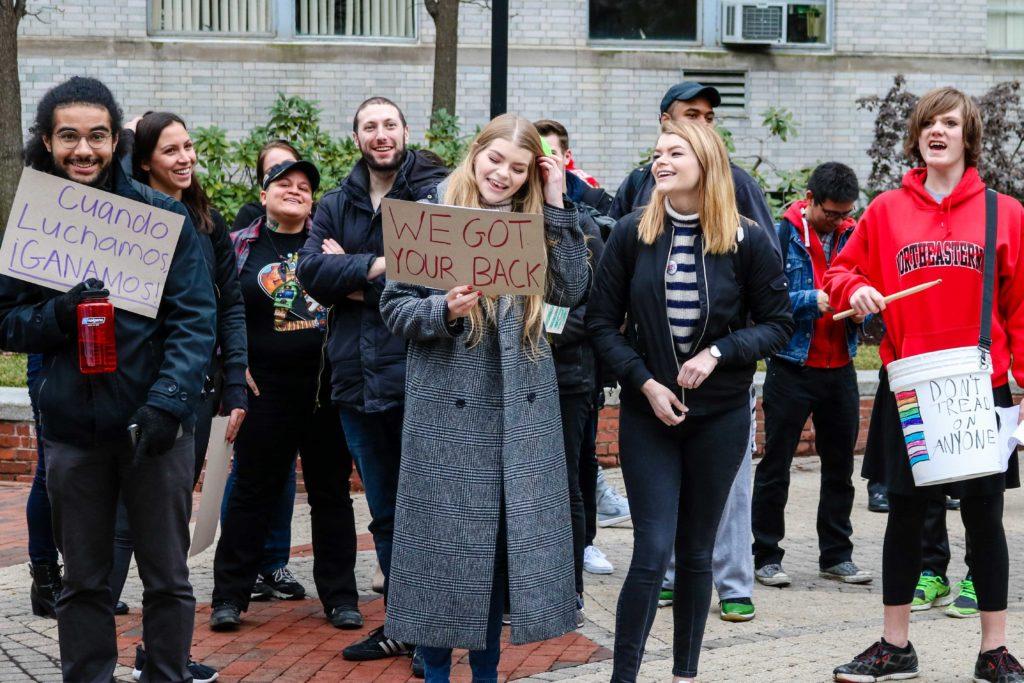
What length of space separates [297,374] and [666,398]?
5.99 ft

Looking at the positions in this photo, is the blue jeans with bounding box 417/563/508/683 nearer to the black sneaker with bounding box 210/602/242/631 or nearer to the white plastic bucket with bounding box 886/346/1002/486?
the black sneaker with bounding box 210/602/242/631

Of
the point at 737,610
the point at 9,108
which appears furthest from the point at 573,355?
the point at 9,108

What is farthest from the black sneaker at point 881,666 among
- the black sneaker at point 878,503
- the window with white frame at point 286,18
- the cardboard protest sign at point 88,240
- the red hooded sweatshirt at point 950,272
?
the window with white frame at point 286,18

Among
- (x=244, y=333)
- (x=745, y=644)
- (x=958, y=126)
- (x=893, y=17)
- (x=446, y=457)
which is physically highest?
(x=893, y=17)

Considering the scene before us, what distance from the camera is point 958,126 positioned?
16.0 ft

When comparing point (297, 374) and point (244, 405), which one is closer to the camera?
point (244, 405)

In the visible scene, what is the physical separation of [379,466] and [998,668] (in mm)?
2318

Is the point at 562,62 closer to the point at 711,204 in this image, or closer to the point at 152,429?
the point at 711,204

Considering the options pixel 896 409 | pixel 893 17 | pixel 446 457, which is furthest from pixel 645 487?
pixel 893 17

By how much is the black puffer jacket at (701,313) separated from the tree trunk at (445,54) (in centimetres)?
939

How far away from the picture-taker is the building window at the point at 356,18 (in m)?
16.0

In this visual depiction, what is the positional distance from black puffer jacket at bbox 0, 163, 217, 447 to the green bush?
5194 millimetres

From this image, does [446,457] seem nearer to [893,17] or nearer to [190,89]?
[190,89]

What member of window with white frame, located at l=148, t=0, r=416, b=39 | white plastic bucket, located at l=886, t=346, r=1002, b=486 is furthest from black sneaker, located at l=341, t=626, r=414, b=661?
window with white frame, located at l=148, t=0, r=416, b=39
